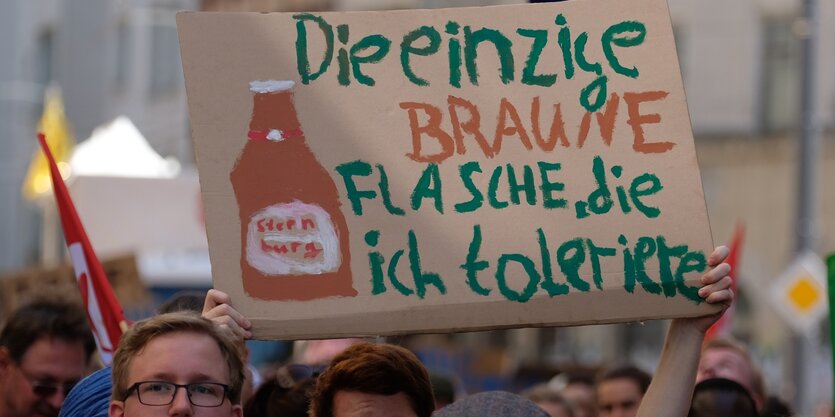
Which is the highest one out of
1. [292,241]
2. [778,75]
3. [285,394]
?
[292,241]

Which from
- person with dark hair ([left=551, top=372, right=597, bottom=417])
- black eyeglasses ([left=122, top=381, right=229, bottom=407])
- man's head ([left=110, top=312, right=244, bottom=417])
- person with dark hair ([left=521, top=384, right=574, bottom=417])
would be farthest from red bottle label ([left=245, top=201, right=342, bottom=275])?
person with dark hair ([left=551, top=372, right=597, bottom=417])

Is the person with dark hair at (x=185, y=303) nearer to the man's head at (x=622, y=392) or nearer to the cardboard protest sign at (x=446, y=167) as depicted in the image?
the cardboard protest sign at (x=446, y=167)

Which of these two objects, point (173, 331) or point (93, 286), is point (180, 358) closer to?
point (173, 331)

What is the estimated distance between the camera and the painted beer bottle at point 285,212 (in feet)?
12.1

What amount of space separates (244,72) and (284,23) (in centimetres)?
16

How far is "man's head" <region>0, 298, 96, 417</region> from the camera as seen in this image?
465 centimetres

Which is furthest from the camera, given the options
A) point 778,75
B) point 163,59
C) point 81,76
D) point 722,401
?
point 163,59

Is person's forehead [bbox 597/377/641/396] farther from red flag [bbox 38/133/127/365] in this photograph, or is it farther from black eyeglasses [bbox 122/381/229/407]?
black eyeglasses [bbox 122/381/229/407]

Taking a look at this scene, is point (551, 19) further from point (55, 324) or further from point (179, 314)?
point (55, 324)

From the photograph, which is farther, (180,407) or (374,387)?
(374,387)

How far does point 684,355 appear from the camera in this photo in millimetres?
3721

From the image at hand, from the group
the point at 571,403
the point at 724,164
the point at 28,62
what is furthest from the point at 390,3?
the point at 571,403

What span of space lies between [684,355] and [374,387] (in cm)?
66

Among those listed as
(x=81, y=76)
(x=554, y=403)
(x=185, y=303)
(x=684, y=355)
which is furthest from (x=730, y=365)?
(x=81, y=76)
